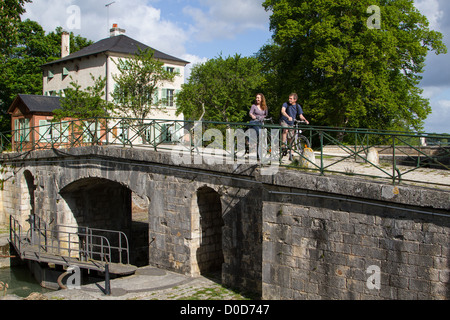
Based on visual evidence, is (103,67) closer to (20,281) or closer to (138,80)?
(138,80)

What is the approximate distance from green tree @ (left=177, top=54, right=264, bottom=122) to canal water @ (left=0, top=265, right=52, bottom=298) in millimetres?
19366

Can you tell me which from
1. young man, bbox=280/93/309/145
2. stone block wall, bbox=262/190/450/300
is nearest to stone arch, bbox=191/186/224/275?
young man, bbox=280/93/309/145

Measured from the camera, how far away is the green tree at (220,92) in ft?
117

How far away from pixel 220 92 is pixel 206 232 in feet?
81.0

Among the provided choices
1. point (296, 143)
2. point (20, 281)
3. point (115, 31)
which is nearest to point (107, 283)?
point (296, 143)

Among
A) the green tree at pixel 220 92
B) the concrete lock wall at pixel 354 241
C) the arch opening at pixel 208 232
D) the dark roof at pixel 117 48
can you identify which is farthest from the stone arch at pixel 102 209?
the dark roof at pixel 117 48

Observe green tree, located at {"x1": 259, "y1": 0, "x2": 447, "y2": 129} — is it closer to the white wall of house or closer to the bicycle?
the white wall of house

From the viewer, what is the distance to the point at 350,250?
8336 millimetres

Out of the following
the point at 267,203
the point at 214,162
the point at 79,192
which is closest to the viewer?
the point at 267,203
